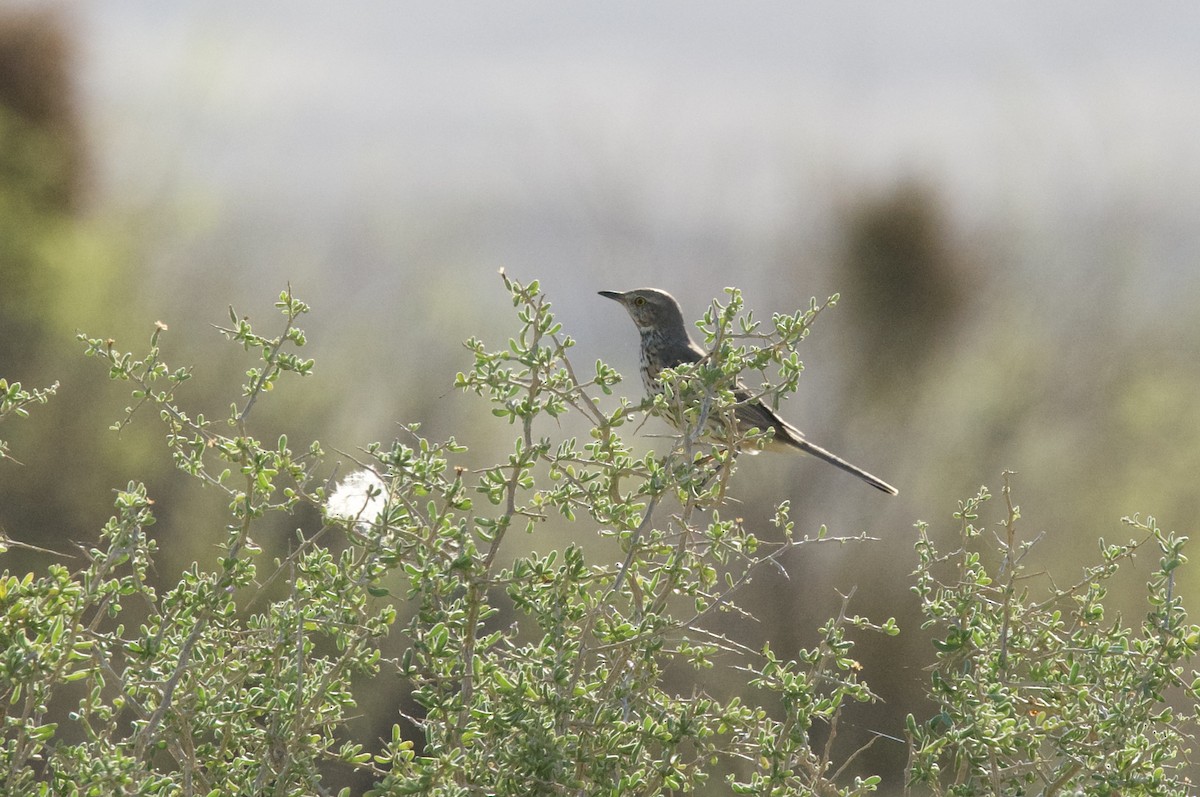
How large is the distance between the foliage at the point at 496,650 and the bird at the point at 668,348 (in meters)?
2.77

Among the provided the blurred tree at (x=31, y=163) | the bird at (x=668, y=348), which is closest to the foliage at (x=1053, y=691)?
the bird at (x=668, y=348)

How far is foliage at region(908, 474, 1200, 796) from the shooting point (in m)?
1.90

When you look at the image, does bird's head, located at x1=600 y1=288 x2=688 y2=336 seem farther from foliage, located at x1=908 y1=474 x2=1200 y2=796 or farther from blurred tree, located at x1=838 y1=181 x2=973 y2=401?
blurred tree, located at x1=838 y1=181 x2=973 y2=401

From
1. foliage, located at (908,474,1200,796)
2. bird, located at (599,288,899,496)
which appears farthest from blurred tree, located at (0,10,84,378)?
foliage, located at (908,474,1200,796)

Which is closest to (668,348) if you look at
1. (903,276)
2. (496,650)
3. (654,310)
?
(654,310)

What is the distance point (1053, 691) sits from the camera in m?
2.06

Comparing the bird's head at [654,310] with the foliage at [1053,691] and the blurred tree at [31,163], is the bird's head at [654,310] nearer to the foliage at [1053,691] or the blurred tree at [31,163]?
the foliage at [1053,691]

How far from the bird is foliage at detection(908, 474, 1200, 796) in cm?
266

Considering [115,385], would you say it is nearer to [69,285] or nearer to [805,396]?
[69,285]

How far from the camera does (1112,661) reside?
6.92 ft

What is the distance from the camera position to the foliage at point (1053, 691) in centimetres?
190

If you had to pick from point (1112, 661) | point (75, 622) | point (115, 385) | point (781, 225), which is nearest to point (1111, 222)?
point (781, 225)

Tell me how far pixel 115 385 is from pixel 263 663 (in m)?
5.98

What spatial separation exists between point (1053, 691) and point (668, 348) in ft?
10.8
